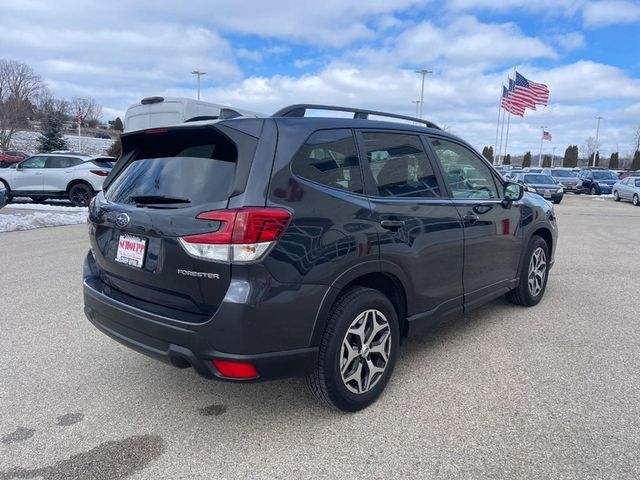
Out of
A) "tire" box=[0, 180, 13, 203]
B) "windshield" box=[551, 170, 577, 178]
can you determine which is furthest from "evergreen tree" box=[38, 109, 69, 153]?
"windshield" box=[551, 170, 577, 178]

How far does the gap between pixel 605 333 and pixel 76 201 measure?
15.0 metres

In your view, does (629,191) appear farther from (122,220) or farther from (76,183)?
(122,220)

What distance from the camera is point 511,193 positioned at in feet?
15.3

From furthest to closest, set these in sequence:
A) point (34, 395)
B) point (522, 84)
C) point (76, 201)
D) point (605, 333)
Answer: point (522, 84) < point (76, 201) < point (605, 333) < point (34, 395)

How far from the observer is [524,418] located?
10.2 ft

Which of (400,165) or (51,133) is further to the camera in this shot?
(51,133)


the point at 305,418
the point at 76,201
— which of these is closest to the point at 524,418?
the point at 305,418

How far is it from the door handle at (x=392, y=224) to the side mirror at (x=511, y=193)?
1718 mm

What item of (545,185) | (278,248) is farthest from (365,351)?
(545,185)

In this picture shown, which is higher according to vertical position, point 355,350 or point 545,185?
point 545,185

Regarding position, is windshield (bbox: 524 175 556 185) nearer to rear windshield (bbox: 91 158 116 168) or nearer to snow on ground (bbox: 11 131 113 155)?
rear windshield (bbox: 91 158 116 168)

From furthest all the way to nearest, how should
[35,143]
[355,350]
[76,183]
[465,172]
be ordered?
[35,143]
[76,183]
[465,172]
[355,350]

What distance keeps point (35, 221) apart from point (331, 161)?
36.9 feet

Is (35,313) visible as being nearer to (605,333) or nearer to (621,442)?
(621,442)
